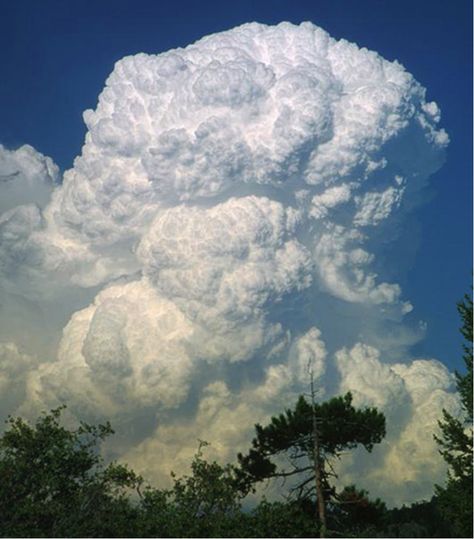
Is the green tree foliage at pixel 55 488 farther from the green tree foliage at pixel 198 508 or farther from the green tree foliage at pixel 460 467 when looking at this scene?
the green tree foliage at pixel 460 467

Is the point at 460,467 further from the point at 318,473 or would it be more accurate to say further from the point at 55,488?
the point at 55,488

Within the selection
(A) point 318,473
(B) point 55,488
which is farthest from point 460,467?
(B) point 55,488

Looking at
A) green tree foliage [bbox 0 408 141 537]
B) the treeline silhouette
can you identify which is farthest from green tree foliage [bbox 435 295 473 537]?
green tree foliage [bbox 0 408 141 537]

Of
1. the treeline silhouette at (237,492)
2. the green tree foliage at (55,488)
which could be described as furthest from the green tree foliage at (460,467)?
the green tree foliage at (55,488)

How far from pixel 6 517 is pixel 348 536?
18643 mm

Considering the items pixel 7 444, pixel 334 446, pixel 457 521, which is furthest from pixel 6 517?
pixel 457 521

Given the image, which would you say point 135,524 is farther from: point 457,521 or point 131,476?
point 457,521

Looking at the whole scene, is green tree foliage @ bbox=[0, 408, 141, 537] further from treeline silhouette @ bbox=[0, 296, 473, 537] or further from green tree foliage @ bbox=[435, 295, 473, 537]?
green tree foliage @ bbox=[435, 295, 473, 537]

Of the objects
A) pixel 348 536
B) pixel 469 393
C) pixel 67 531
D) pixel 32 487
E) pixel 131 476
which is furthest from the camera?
pixel 131 476

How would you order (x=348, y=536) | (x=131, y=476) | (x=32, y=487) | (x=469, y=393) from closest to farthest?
(x=348, y=536), (x=469, y=393), (x=32, y=487), (x=131, y=476)

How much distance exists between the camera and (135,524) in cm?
3059

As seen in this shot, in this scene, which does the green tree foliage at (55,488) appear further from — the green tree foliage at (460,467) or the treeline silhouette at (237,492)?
the green tree foliage at (460,467)

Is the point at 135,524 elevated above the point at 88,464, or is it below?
below

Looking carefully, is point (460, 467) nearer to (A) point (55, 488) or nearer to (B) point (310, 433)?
(B) point (310, 433)
